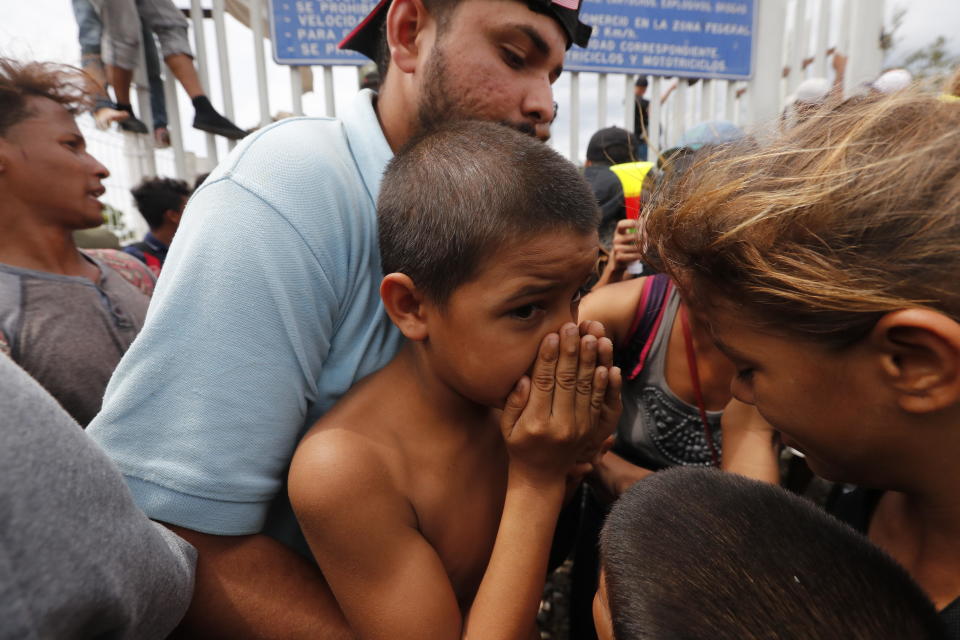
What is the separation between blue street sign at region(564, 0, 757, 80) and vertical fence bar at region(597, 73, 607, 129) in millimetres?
147

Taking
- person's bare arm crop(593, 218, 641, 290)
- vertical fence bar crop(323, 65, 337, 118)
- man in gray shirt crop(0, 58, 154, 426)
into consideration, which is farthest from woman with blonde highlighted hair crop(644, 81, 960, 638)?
vertical fence bar crop(323, 65, 337, 118)

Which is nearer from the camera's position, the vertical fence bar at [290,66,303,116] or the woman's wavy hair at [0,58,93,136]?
the woman's wavy hair at [0,58,93,136]

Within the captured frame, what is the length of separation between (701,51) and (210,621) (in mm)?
5834

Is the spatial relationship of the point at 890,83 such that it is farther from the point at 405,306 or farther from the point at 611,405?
the point at 405,306

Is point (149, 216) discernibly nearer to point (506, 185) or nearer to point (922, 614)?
point (506, 185)

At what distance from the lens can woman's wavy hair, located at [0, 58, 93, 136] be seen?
2277 millimetres

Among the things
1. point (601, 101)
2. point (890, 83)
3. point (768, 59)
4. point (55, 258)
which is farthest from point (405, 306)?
point (768, 59)

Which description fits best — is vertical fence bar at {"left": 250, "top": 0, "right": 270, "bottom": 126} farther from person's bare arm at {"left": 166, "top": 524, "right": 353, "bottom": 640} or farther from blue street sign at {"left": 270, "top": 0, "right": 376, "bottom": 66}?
person's bare arm at {"left": 166, "top": 524, "right": 353, "bottom": 640}

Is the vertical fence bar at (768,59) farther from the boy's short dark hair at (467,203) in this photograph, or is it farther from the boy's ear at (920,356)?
the boy's ear at (920,356)

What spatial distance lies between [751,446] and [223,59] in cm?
488

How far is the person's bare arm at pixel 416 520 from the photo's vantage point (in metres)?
0.98

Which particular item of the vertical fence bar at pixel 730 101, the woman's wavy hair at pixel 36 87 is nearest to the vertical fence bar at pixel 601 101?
the vertical fence bar at pixel 730 101

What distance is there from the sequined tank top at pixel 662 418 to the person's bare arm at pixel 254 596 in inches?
46.6

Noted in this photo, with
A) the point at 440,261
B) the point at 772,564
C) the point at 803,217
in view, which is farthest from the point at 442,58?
the point at 772,564
